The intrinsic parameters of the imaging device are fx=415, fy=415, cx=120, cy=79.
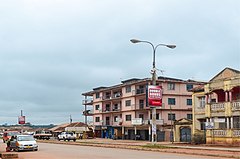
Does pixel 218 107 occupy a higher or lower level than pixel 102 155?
higher

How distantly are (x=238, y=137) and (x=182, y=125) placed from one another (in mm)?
13148

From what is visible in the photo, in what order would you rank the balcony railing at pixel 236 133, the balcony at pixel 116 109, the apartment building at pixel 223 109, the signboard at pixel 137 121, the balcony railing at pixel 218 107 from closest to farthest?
the balcony railing at pixel 236 133 < the apartment building at pixel 223 109 < the balcony railing at pixel 218 107 < the signboard at pixel 137 121 < the balcony at pixel 116 109

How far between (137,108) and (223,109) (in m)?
30.2

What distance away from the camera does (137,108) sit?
73.1 m

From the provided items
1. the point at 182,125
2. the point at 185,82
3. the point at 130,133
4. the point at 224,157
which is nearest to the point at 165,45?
the point at 224,157

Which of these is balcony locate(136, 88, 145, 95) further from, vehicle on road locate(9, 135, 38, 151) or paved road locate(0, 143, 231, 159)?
paved road locate(0, 143, 231, 159)

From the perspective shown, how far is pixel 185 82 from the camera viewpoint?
233 feet

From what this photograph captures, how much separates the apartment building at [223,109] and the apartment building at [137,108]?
15.0 m

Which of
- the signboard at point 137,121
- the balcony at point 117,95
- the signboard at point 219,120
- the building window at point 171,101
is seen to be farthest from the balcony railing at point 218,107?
the balcony at point 117,95

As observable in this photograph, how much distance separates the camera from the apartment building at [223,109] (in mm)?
42281

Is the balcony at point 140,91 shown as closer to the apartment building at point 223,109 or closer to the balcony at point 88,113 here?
the balcony at point 88,113

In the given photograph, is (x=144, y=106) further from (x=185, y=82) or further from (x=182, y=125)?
(x=182, y=125)

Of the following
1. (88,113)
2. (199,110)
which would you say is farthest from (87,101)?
(199,110)

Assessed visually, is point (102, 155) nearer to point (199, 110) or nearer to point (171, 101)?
point (199, 110)
